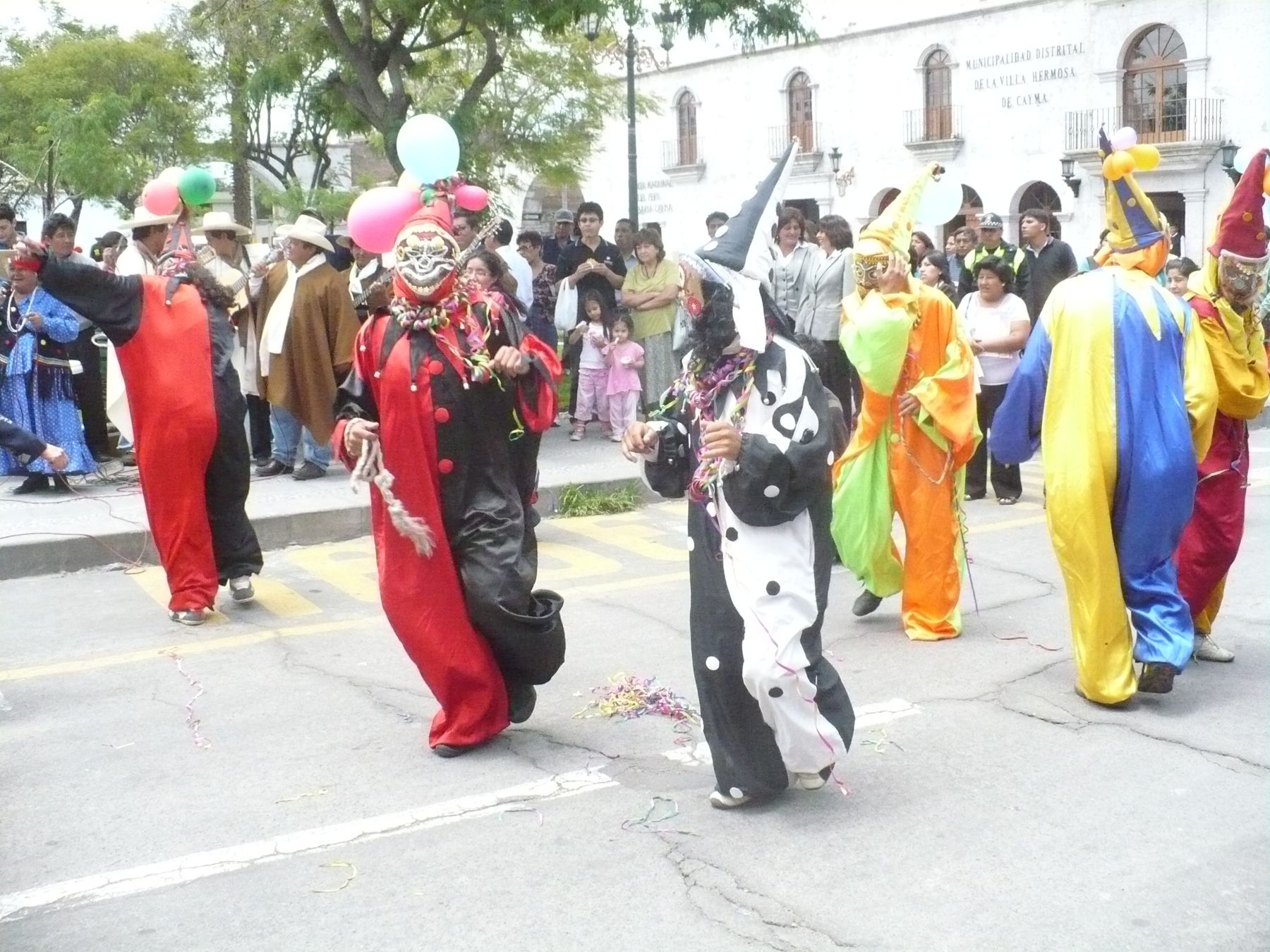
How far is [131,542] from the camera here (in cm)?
866

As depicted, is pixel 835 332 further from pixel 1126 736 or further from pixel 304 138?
pixel 304 138

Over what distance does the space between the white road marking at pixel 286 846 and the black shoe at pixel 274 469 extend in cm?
651

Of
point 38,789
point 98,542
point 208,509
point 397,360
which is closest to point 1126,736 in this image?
point 397,360

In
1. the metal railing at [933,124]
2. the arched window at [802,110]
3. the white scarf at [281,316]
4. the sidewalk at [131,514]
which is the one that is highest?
the arched window at [802,110]

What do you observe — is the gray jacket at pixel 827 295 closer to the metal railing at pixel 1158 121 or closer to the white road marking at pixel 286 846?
the white road marking at pixel 286 846

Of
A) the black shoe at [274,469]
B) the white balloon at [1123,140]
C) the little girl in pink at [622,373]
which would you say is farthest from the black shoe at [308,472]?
the white balloon at [1123,140]

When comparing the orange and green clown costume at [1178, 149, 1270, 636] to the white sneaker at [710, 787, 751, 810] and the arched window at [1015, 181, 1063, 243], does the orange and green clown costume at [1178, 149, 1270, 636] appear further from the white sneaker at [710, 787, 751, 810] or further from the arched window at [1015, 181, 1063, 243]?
the arched window at [1015, 181, 1063, 243]

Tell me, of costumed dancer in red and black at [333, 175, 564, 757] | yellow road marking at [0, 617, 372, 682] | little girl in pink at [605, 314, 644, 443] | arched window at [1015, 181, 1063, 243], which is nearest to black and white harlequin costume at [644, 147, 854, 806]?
costumed dancer in red and black at [333, 175, 564, 757]

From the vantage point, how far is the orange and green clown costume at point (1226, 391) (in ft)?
18.7

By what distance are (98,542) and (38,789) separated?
156 inches

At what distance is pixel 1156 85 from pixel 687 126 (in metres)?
13.7

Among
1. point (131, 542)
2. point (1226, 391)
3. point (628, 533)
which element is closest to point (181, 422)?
point (131, 542)

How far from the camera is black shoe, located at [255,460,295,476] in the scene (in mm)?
10750

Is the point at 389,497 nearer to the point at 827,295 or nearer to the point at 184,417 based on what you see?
the point at 184,417
